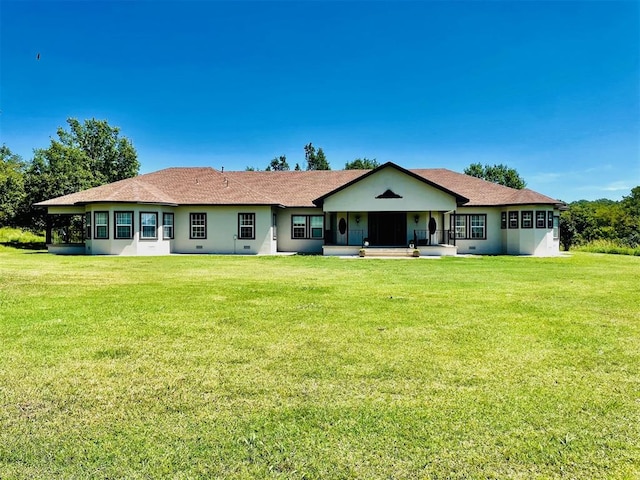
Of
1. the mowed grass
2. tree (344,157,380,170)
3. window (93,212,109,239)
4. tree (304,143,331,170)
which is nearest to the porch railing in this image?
the mowed grass

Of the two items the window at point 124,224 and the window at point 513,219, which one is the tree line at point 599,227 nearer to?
the window at point 513,219

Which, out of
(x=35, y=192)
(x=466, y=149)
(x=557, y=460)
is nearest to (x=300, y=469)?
(x=557, y=460)

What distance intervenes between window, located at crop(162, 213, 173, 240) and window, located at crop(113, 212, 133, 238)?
2.06 metres

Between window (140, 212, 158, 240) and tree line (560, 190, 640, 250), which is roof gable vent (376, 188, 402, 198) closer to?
window (140, 212, 158, 240)

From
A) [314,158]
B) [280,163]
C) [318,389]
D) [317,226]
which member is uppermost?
[314,158]

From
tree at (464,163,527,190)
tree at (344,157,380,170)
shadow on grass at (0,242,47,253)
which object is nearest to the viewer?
shadow on grass at (0,242,47,253)

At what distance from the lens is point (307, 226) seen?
88.5 ft

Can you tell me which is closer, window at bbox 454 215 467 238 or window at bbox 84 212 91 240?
window at bbox 84 212 91 240

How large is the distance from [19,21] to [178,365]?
21.2 metres

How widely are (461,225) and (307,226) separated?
10.6m

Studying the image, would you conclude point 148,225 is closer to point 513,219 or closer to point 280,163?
point 513,219

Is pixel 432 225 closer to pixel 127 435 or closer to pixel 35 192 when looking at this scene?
pixel 127 435

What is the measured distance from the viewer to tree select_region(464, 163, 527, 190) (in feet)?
224

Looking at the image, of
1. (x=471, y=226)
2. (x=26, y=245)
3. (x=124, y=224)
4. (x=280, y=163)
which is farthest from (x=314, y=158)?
(x=124, y=224)
